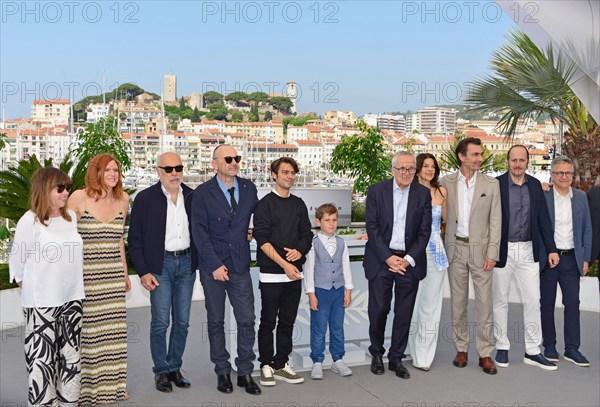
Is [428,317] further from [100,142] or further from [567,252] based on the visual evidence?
[100,142]

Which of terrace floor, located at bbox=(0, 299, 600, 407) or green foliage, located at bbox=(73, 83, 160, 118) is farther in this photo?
green foliage, located at bbox=(73, 83, 160, 118)

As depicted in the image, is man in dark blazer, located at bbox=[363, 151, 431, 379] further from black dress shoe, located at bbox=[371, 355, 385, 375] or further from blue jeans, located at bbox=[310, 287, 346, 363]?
blue jeans, located at bbox=[310, 287, 346, 363]

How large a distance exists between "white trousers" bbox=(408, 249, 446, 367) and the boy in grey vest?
544 millimetres

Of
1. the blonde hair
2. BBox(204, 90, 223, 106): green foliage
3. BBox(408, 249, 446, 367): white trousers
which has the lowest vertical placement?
BBox(408, 249, 446, 367): white trousers

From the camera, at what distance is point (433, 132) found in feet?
502

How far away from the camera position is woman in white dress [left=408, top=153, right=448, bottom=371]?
4973 mm

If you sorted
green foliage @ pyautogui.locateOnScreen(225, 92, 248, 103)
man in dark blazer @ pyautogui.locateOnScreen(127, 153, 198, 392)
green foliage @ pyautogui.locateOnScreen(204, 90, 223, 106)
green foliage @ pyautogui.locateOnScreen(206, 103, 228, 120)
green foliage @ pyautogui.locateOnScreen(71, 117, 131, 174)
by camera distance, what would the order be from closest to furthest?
man in dark blazer @ pyautogui.locateOnScreen(127, 153, 198, 392), green foliage @ pyautogui.locateOnScreen(71, 117, 131, 174), green foliage @ pyautogui.locateOnScreen(225, 92, 248, 103), green foliage @ pyautogui.locateOnScreen(206, 103, 228, 120), green foliage @ pyautogui.locateOnScreen(204, 90, 223, 106)

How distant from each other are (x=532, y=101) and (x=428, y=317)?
529 cm

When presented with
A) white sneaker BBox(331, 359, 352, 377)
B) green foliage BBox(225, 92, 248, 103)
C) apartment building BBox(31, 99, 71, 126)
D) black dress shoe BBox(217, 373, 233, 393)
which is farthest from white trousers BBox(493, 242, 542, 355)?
apartment building BBox(31, 99, 71, 126)

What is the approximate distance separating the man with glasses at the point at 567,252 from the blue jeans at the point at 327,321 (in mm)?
1533

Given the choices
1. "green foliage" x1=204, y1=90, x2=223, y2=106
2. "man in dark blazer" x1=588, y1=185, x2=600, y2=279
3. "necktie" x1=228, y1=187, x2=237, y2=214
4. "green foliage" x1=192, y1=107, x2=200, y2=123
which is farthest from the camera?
"green foliage" x1=204, y1=90, x2=223, y2=106

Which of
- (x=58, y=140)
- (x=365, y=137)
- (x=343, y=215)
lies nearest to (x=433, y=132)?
(x=58, y=140)

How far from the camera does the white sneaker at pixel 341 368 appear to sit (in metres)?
4.83

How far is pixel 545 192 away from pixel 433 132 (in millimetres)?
150848
